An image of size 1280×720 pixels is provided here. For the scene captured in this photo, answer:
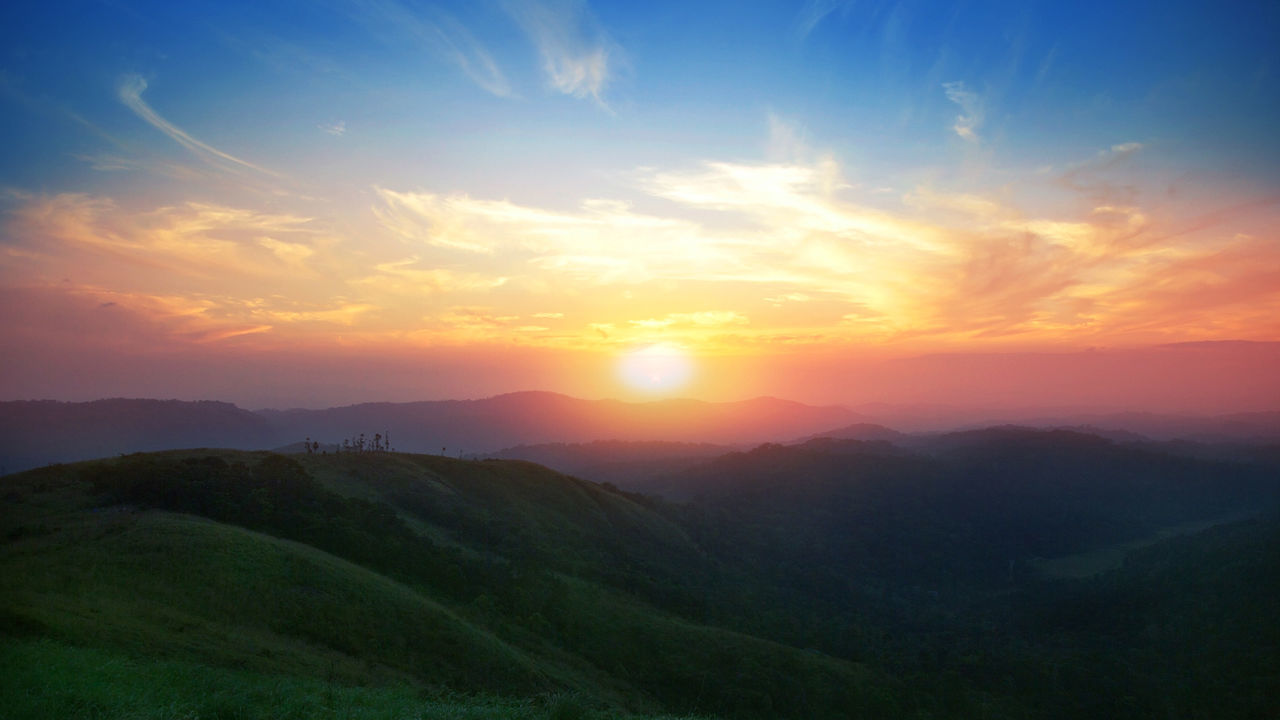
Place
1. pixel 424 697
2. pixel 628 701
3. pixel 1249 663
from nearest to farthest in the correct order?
pixel 424 697 < pixel 628 701 < pixel 1249 663

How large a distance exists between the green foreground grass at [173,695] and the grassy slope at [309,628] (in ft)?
0.36

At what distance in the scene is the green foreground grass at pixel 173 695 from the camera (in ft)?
55.8

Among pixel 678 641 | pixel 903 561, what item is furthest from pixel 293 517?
pixel 903 561

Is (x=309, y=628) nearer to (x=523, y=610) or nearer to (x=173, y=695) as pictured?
(x=173, y=695)

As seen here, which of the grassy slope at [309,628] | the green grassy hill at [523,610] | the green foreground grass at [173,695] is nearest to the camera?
the green foreground grass at [173,695]

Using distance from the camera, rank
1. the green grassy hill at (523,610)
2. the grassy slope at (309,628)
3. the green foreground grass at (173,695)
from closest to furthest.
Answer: the green foreground grass at (173,695) → the grassy slope at (309,628) → the green grassy hill at (523,610)

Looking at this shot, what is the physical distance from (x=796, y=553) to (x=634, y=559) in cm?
5642

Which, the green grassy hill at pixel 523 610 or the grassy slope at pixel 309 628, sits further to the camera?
the green grassy hill at pixel 523 610

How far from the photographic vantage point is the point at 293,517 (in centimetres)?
4803

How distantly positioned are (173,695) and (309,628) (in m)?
12.3

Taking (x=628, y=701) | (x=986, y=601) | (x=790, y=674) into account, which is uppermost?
(x=628, y=701)

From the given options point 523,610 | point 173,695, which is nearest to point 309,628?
point 173,695

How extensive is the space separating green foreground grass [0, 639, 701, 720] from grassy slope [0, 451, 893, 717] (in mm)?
110

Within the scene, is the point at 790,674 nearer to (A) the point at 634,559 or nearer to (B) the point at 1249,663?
(A) the point at 634,559
